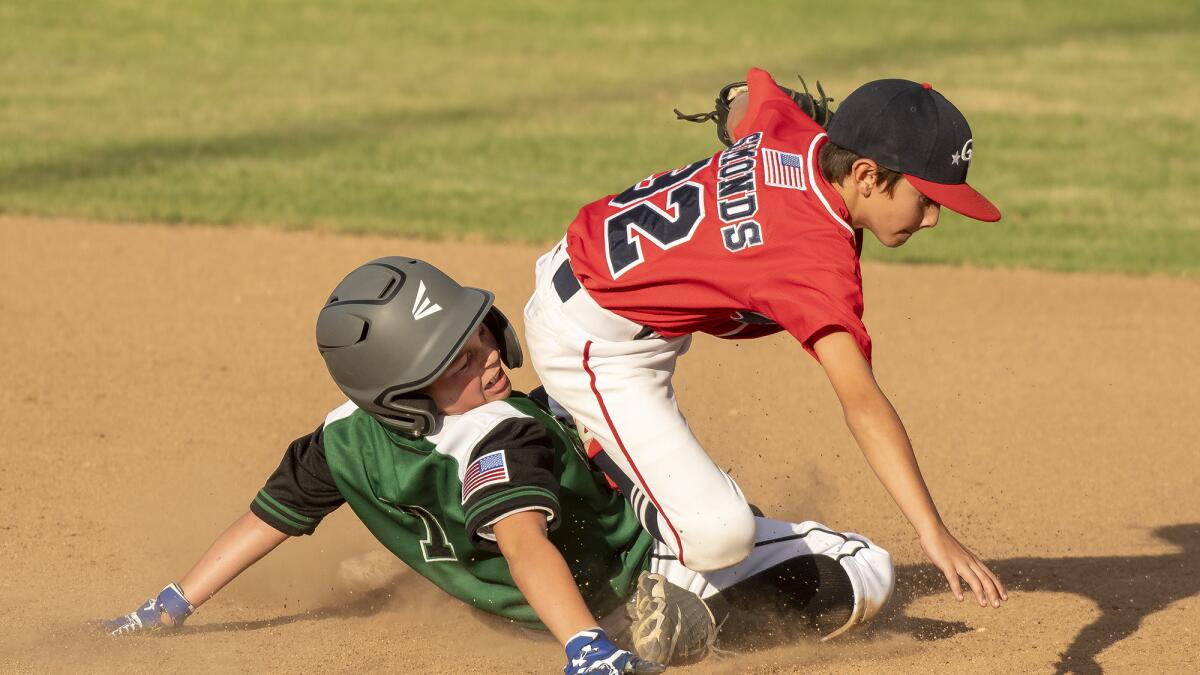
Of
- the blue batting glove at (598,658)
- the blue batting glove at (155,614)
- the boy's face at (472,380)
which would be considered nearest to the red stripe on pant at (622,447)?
the boy's face at (472,380)

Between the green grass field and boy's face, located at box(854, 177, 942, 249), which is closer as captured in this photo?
boy's face, located at box(854, 177, 942, 249)

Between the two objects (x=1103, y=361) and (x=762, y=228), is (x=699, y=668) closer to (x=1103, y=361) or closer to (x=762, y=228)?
(x=762, y=228)

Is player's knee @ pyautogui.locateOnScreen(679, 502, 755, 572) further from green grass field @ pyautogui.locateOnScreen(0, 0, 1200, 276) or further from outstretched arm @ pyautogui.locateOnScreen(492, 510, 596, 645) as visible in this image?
green grass field @ pyautogui.locateOnScreen(0, 0, 1200, 276)

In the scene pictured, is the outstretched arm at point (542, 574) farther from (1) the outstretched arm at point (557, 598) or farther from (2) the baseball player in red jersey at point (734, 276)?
(2) the baseball player in red jersey at point (734, 276)

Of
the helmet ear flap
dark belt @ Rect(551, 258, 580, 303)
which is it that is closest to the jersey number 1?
the helmet ear flap

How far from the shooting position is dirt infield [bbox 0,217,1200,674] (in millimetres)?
3658

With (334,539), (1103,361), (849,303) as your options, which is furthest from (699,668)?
(1103,361)

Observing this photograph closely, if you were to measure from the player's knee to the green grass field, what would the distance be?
14.5ft

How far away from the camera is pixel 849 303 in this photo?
2992 millimetres

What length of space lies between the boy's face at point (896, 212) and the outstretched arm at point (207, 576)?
1.51 metres

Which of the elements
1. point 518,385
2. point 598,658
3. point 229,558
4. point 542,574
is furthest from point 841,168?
point 518,385

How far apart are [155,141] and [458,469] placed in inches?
274

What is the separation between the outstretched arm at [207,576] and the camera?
11.8 ft

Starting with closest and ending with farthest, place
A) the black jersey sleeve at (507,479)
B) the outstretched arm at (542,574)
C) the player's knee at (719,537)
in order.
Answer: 1. the outstretched arm at (542,574)
2. the black jersey sleeve at (507,479)
3. the player's knee at (719,537)
